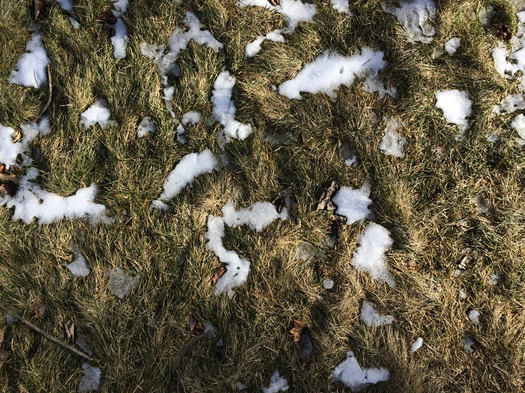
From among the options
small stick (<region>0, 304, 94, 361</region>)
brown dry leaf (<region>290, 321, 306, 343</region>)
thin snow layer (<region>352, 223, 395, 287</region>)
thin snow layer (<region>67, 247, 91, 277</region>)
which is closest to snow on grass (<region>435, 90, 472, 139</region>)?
thin snow layer (<region>352, 223, 395, 287</region>)

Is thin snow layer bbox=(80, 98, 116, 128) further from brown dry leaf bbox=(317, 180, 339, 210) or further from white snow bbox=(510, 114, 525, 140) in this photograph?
white snow bbox=(510, 114, 525, 140)

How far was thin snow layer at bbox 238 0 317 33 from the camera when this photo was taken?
3422mm

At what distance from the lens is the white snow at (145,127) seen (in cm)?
328

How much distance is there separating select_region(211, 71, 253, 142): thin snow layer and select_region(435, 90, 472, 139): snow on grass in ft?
5.73

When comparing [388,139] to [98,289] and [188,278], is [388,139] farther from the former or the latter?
[98,289]

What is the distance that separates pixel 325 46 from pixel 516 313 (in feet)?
9.44

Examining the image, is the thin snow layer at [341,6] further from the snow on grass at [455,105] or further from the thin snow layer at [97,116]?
the thin snow layer at [97,116]

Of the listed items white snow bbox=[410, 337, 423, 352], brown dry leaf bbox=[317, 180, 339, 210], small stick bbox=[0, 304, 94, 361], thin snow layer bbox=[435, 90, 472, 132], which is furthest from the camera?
thin snow layer bbox=[435, 90, 472, 132]

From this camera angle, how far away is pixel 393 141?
333 centimetres

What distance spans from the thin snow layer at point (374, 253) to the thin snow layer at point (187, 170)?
4.79ft

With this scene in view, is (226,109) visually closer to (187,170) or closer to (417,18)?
(187,170)

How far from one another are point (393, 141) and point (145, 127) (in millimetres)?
2213

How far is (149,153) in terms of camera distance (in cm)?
326

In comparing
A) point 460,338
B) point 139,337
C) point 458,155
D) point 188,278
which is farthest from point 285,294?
point 458,155
